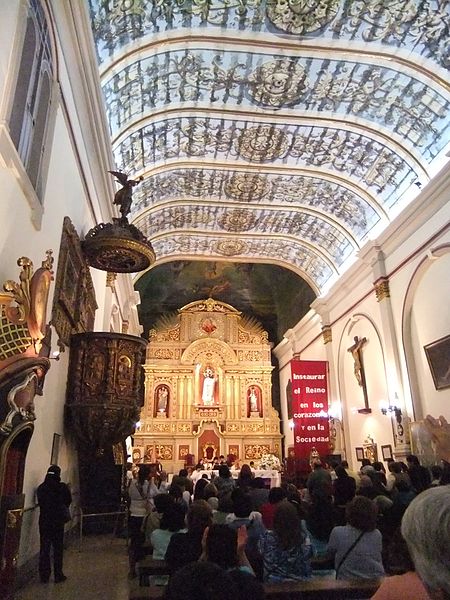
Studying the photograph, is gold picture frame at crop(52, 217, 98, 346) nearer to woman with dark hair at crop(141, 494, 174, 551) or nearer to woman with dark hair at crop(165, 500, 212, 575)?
woman with dark hair at crop(141, 494, 174, 551)

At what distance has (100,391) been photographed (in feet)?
21.6

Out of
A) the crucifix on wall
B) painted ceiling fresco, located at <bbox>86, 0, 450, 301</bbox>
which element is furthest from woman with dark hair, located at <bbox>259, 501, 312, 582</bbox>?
the crucifix on wall

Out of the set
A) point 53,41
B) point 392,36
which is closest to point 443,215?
point 392,36

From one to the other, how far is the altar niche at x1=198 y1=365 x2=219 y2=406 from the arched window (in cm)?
1521

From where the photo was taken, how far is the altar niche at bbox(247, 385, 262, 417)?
62.3 feet

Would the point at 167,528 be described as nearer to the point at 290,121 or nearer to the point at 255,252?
the point at 290,121

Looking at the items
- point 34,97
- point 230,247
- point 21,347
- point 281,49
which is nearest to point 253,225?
point 230,247

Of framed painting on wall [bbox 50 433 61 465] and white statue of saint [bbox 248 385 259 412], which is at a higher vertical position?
white statue of saint [bbox 248 385 259 412]

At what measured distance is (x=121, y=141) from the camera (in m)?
9.16

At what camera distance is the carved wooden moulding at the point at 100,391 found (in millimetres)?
6363

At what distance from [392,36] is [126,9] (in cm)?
431

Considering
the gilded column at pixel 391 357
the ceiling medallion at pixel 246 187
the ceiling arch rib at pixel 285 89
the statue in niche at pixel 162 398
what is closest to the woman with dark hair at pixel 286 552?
the gilded column at pixel 391 357

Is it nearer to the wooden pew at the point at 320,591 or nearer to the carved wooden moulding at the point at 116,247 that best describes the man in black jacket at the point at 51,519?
the wooden pew at the point at 320,591

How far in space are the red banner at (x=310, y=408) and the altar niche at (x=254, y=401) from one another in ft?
20.8
